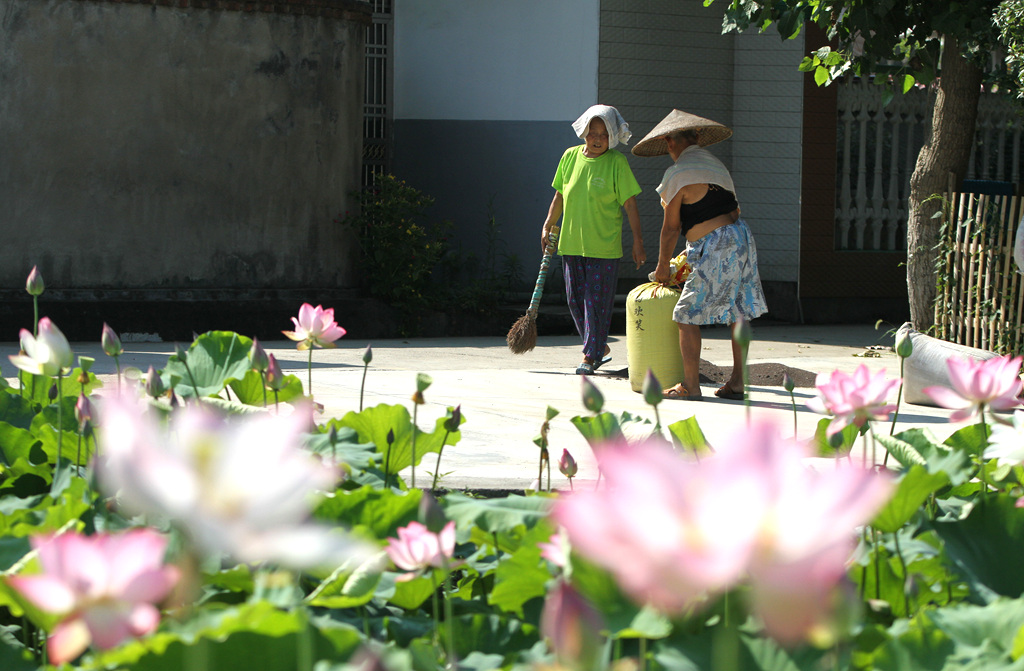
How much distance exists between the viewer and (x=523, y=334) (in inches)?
339

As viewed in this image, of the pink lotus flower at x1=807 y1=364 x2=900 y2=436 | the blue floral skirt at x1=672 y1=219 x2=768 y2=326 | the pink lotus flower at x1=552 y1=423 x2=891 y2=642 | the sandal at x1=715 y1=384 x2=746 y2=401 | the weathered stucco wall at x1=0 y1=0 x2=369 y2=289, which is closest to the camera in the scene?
the pink lotus flower at x1=552 y1=423 x2=891 y2=642

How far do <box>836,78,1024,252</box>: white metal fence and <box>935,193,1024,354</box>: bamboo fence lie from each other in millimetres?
4213

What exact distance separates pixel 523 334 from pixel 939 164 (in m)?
3.07

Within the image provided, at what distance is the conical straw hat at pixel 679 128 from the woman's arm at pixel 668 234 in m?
0.40

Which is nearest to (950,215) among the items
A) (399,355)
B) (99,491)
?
(399,355)

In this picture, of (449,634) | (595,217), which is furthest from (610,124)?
(449,634)

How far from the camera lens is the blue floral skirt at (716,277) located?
6.89 m

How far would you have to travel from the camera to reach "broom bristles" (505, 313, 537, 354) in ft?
28.2

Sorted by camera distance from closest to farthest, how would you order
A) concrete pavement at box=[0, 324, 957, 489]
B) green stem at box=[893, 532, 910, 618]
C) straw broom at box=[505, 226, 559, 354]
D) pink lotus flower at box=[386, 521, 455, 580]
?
pink lotus flower at box=[386, 521, 455, 580] < green stem at box=[893, 532, 910, 618] < concrete pavement at box=[0, 324, 957, 489] < straw broom at box=[505, 226, 559, 354]

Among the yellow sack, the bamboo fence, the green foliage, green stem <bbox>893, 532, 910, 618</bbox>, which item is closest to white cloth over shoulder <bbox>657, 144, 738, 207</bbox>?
the yellow sack

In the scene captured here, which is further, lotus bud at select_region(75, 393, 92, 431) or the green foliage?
the green foliage

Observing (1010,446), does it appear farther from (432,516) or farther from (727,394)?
(727,394)

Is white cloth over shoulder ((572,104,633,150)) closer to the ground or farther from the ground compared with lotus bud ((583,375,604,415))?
farther from the ground

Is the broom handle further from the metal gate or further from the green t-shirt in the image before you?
the metal gate
